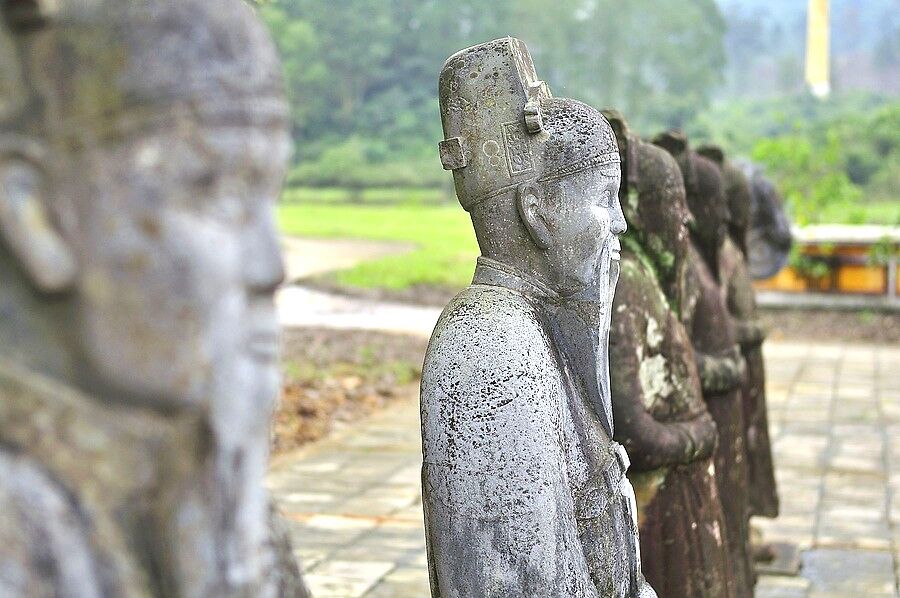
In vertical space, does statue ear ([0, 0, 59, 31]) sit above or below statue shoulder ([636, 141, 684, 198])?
above

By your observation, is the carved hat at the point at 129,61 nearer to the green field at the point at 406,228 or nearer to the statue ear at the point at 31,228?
the statue ear at the point at 31,228

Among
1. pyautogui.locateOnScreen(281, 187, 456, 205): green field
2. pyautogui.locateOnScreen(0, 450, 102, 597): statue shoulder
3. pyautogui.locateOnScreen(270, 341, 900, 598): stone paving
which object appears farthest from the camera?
pyautogui.locateOnScreen(281, 187, 456, 205): green field

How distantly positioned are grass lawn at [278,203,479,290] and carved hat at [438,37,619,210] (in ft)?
47.0

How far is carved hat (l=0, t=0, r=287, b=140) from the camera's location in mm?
1322

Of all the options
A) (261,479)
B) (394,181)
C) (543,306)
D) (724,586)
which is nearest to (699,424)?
(724,586)

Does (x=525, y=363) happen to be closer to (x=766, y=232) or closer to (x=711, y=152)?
(x=711, y=152)

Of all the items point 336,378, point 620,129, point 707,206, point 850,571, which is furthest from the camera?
point 336,378

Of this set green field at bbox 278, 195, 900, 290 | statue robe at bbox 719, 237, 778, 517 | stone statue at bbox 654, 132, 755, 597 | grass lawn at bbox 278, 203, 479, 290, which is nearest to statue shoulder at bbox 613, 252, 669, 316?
stone statue at bbox 654, 132, 755, 597

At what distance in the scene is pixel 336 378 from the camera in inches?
427

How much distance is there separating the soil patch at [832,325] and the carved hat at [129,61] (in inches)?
519

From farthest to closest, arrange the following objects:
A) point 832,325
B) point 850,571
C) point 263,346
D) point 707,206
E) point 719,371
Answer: point 832,325 → point 850,571 → point 707,206 → point 719,371 → point 263,346

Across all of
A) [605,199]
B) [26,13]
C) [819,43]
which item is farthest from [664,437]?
[819,43]

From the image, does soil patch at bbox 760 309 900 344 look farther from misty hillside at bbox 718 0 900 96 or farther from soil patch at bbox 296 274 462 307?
misty hillside at bbox 718 0 900 96

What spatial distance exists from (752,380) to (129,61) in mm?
4731
